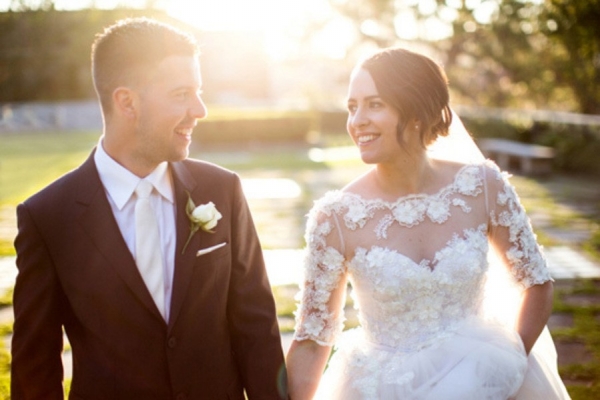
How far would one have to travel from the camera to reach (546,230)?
9672 millimetres

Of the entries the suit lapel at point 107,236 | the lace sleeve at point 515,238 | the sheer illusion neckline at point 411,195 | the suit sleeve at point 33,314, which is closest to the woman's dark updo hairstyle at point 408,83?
the sheer illusion neckline at point 411,195

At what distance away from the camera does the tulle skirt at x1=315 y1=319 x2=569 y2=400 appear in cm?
263

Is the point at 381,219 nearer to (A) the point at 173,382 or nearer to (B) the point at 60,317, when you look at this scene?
(A) the point at 173,382

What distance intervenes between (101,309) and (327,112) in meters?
30.9

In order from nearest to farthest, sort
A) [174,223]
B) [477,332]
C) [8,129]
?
[174,223] → [477,332] → [8,129]

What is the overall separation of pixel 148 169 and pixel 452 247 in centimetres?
121

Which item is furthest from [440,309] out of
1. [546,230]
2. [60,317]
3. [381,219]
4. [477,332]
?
[546,230]

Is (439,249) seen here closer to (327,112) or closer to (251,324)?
(251,324)

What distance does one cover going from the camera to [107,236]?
8.02ft

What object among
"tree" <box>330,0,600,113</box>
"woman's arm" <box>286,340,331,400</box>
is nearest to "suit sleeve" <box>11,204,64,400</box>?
"woman's arm" <box>286,340,331,400</box>

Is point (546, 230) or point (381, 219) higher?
point (381, 219)

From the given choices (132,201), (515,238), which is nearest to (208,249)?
(132,201)

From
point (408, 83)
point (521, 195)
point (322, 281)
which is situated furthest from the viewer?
point (521, 195)

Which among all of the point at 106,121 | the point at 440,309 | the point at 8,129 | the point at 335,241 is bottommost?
the point at 8,129
